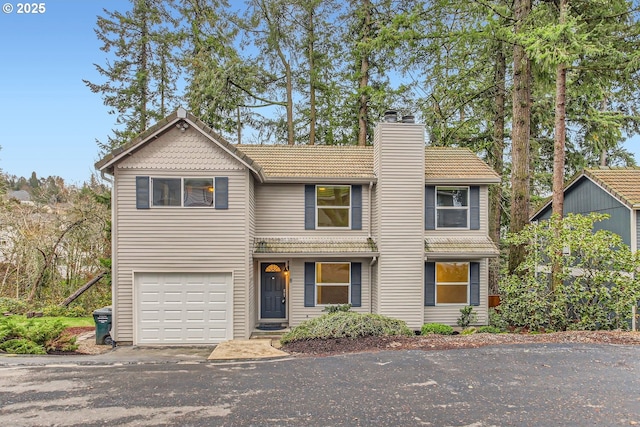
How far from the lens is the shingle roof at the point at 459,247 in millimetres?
11875

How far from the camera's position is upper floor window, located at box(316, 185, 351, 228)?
41.2 ft

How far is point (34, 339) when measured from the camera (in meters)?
8.84

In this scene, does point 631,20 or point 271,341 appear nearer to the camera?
point 271,341

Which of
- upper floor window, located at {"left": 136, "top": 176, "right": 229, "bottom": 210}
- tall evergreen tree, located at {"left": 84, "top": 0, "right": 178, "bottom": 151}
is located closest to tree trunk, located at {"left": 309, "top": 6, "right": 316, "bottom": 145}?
tall evergreen tree, located at {"left": 84, "top": 0, "right": 178, "bottom": 151}

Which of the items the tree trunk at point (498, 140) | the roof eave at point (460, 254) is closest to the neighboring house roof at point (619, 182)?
the tree trunk at point (498, 140)

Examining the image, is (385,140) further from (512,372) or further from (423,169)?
(512,372)

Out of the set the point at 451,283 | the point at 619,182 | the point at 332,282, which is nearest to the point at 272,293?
the point at 332,282

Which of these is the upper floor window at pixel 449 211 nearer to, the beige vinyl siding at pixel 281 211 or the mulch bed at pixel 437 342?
the beige vinyl siding at pixel 281 211

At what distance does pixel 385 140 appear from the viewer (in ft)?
39.7

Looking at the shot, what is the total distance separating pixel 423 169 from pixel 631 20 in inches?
306

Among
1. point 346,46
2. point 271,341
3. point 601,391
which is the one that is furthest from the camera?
point 346,46

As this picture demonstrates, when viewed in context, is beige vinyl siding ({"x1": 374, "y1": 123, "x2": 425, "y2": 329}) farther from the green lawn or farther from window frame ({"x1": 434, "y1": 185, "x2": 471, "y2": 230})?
the green lawn

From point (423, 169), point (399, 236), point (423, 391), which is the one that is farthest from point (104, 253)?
Result: point (423, 391)

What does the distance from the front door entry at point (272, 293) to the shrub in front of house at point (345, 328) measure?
2.65 metres
